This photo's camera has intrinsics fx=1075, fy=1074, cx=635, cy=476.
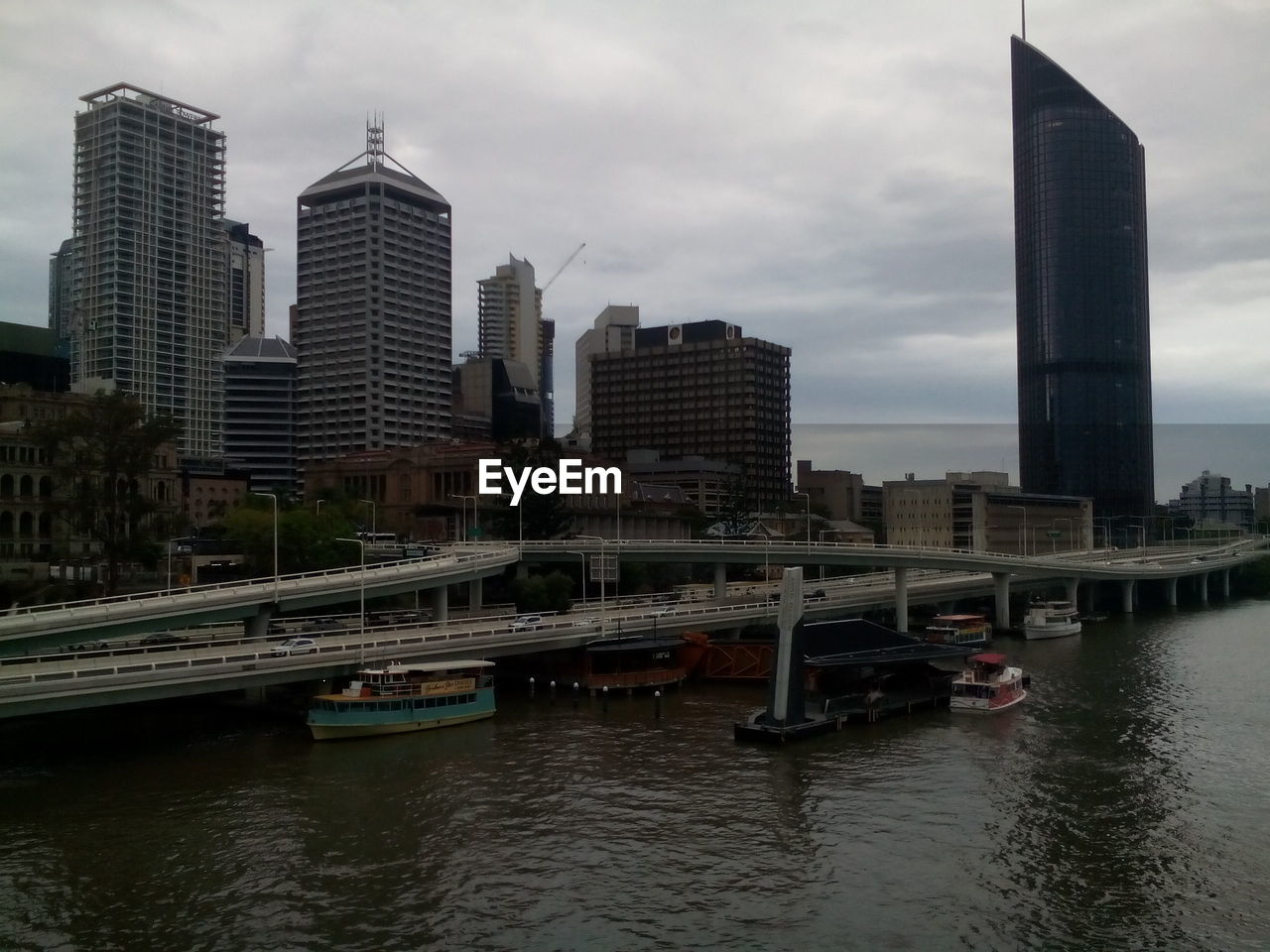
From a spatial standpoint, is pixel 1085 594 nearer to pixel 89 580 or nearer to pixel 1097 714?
pixel 1097 714

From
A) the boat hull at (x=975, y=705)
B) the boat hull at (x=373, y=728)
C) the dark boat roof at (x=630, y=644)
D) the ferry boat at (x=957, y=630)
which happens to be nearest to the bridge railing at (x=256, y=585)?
the boat hull at (x=373, y=728)

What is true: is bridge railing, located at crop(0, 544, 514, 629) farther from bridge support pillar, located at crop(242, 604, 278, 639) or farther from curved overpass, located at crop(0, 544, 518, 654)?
bridge support pillar, located at crop(242, 604, 278, 639)

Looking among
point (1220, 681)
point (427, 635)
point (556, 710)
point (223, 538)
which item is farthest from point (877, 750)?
point (223, 538)

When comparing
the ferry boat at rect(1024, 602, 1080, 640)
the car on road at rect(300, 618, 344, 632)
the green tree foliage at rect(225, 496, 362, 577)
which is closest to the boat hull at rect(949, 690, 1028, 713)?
the car on road at rect(300, 618, 344, 632)

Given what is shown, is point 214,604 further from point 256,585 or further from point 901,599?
point 901,599

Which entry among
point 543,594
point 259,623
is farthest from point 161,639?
point 543,594
